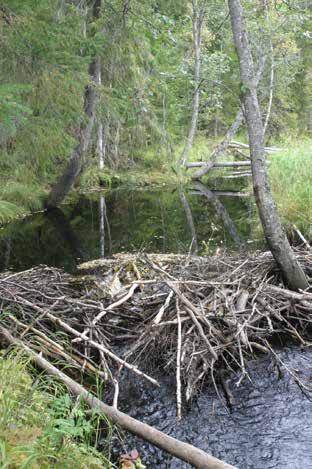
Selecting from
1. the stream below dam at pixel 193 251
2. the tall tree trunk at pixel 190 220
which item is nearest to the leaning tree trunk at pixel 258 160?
the stream below dam at pixel 193 251

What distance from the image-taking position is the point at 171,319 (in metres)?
5.18

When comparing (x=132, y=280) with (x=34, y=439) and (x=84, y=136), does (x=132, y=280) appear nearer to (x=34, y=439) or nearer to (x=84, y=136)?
(x=34, y=439)

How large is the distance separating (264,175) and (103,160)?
16.0 metres

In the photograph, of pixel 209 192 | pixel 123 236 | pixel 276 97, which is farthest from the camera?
pixel 276 97

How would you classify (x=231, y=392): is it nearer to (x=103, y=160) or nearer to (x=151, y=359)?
(x=151, y=359)

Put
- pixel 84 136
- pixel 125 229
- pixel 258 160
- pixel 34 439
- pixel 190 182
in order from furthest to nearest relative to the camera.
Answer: pixel 190 182, pixel 84 136, pixel 125 229, pixel 258 160, pixel 34 439

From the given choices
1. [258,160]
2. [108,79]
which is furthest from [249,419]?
[108,79]

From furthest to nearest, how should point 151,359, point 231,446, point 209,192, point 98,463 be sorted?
1. point 209,192
2. point 151,359
3. point 231,446
4. point 98,463

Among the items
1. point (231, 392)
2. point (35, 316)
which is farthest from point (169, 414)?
point (35, 316)

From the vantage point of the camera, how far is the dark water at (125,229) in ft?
34.7

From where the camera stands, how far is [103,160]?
20906 mm

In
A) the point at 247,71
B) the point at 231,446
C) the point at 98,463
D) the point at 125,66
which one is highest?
the point at 125,66

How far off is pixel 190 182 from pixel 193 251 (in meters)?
12.3

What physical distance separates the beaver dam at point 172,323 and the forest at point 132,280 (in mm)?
26
